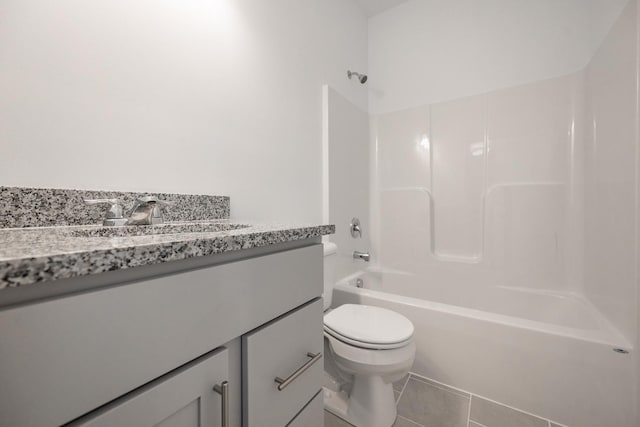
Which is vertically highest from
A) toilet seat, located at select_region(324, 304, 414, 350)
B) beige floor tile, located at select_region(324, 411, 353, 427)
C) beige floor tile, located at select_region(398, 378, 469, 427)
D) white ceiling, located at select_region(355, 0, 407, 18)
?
white ceiling, located at select_region(355, 0, 407, 18)

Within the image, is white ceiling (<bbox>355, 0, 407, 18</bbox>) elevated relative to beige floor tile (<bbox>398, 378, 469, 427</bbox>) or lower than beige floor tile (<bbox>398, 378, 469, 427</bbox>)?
elevated

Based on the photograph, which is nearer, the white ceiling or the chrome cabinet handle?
the chrome cabinet handle

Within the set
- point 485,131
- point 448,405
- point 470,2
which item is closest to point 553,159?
point 485,131

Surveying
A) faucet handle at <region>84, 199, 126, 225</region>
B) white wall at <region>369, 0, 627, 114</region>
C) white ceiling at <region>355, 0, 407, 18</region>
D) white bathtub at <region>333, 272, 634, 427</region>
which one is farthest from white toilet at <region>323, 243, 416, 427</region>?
white ceiling at <region>355, 0, 407, 18</region>

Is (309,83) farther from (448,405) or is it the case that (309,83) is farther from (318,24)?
(448,405)

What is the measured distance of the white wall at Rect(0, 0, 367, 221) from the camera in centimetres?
67

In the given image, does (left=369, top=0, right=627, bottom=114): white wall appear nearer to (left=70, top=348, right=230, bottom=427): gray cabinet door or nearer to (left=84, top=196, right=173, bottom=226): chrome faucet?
(left=84, top=196, right=173, bottom=226): chrome faucet

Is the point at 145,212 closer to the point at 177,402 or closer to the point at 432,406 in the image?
the point at 177,402

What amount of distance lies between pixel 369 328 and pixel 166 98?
1195mm

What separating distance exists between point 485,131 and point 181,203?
204 cm

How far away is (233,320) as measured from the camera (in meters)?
0.45

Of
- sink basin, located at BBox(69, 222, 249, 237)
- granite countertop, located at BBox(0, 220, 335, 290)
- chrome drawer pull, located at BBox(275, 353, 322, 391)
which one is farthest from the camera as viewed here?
sink basin, located at BBox(69, 222, 249, 237)

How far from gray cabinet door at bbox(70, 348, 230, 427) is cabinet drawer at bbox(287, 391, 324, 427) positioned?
0.78 ft

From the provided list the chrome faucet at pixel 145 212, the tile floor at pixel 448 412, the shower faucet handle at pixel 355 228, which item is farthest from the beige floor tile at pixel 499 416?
the chrome faucet at pixel 145 212
